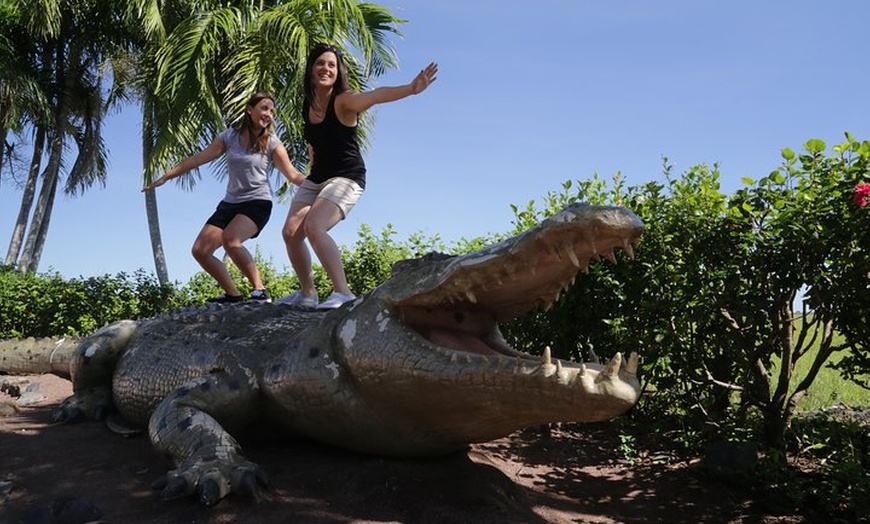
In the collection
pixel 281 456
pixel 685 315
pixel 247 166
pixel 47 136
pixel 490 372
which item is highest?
pixel 47 136

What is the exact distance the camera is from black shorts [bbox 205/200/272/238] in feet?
21.8

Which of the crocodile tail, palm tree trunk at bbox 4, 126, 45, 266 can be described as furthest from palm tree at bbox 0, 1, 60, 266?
the crocodile tail

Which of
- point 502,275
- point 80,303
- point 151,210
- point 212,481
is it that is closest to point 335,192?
point 502,275

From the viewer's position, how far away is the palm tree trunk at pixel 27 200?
22375mm

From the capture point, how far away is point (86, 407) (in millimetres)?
5301

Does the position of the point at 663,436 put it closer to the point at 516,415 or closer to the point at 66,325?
the point at 516,415

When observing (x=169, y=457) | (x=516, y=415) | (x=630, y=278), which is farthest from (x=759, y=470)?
(x=169, y=457)

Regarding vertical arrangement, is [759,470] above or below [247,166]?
below

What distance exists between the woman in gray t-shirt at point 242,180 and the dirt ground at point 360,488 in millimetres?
2138

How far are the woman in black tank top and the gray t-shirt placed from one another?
1.04 metres

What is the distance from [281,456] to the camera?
3.98 meters

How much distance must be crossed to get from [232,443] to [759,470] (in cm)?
376

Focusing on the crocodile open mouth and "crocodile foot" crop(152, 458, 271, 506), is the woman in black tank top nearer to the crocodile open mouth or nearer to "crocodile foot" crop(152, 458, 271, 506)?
the crocodile open mouth

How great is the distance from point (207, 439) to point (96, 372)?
97.2 inches
